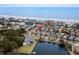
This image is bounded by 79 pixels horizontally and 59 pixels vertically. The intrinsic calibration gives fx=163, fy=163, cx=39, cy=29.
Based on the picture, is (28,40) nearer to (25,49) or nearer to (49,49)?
(25,49)

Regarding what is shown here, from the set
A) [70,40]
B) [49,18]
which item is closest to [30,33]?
[49,18]

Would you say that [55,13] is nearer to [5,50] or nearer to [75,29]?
[75,29]

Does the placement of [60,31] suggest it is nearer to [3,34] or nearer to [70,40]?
[70,40]

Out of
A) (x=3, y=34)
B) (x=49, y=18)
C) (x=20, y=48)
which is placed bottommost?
(x=20, y=48)

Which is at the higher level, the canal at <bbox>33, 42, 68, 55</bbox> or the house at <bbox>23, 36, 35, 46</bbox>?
the house at <bbox>23, 36, 35, 46</bbox>

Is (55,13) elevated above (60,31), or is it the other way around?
(55,13)

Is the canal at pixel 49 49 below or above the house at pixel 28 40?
below

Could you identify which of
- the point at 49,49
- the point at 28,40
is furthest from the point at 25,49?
the point at 49,49

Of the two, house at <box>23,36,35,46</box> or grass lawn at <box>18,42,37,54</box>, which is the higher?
house at <box>23,36,35,46</box>

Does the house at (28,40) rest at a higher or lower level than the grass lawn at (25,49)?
higher
